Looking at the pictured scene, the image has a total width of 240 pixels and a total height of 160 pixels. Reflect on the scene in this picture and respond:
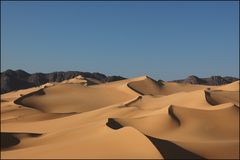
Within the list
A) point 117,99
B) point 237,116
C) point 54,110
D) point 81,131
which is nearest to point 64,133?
point 81,131

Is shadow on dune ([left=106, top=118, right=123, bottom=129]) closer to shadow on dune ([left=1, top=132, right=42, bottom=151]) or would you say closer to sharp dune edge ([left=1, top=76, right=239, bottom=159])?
sharp dune edge ([left=1, top=76, right=239, bottom=159])

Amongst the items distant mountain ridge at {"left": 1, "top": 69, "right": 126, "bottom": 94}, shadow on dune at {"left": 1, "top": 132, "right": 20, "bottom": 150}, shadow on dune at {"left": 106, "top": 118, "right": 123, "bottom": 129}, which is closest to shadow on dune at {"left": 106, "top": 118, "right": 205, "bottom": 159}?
shadow on dune at {"left": 106, "top": 118, "right": 123, "bottom": 129}

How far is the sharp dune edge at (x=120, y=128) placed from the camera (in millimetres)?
12227

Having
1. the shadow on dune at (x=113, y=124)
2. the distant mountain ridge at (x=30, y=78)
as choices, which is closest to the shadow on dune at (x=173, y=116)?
the shadow on dune at (x=113, y=124)

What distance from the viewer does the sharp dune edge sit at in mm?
12227

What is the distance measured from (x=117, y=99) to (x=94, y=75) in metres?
50.7

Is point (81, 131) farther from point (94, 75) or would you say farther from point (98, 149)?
point (94, 75)

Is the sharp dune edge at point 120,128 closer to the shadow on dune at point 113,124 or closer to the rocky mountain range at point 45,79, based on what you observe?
the shadow on dune at point 113,124

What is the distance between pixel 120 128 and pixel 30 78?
72.0 meters

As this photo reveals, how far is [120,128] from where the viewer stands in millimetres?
15477

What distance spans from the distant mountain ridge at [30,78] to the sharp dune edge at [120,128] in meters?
37.4

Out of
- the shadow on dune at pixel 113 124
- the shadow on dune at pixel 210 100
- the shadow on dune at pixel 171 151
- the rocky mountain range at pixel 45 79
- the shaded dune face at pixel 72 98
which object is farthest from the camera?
the rocky mountain range at pixel 45 79

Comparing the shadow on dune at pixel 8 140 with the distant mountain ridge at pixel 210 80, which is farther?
the distant mountain ridge at pixel 210 80

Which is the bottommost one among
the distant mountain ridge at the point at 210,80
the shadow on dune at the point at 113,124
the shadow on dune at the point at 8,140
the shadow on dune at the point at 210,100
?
the shadow on dune at the point at 8,140
